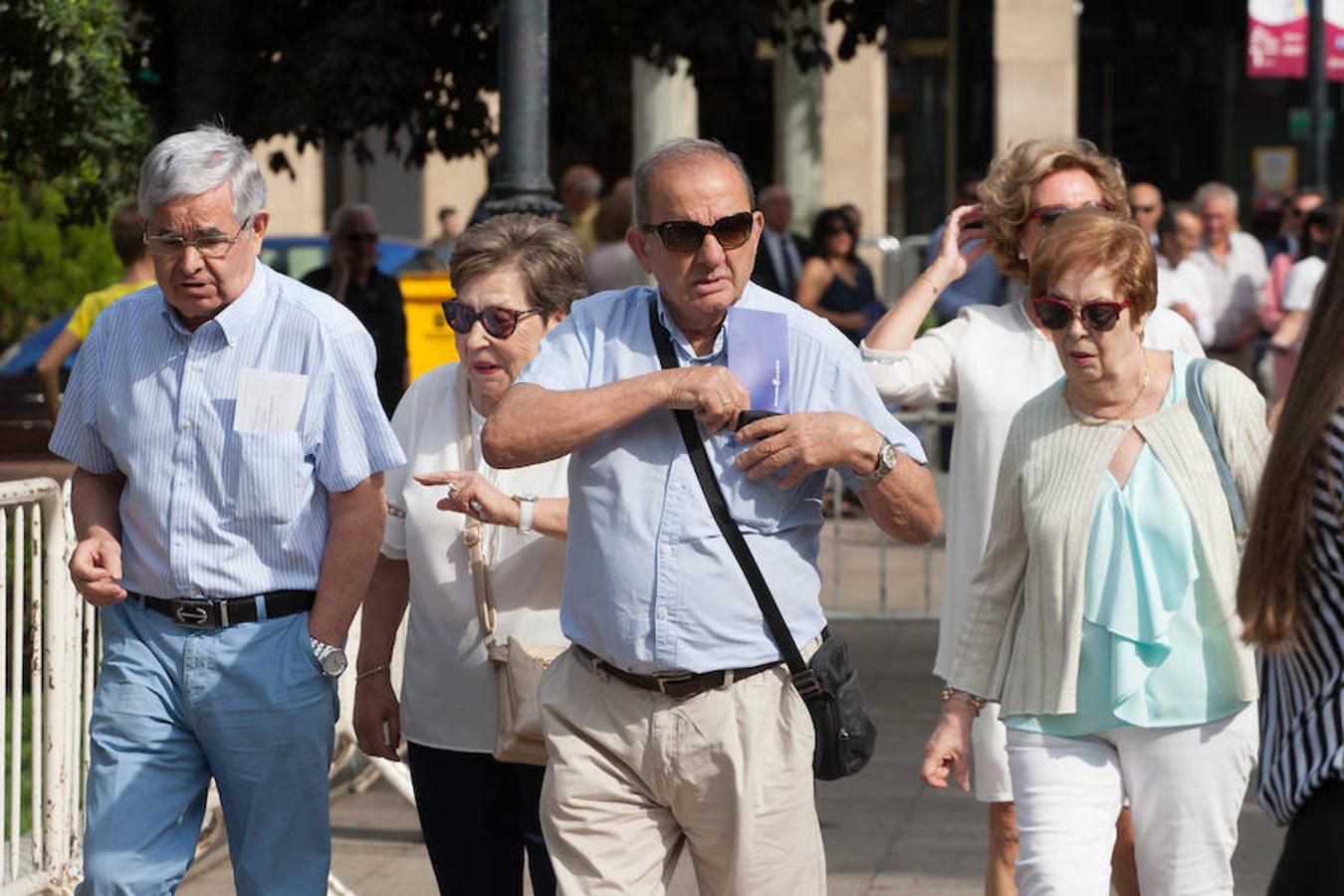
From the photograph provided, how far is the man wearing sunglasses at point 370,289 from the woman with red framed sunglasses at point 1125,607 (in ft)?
23.2

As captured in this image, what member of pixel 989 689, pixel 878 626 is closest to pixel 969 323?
pixel 989 689

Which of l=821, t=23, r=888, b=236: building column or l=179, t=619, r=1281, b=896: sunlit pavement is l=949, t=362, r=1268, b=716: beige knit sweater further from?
l=821, t=23, r=888, b=236: building column

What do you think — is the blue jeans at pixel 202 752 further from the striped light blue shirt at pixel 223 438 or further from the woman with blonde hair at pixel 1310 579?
the woman with blonde hair at pixel 1310 579

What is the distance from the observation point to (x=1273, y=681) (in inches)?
122

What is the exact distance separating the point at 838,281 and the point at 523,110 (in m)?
8.32

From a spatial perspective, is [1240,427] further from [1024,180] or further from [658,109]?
[658,109]

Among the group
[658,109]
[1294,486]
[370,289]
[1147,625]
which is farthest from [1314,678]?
[658,109]

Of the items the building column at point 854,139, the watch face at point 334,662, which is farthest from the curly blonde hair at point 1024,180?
the building column at point 854,139

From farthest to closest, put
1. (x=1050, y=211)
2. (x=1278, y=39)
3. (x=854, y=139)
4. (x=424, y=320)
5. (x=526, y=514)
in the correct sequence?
(x=854, y=139) → (x=1278, y=39) → (x=424, y=320) → (x=1050, y=211) → (x=526, y=514)

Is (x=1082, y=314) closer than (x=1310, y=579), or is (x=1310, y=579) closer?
(x=1310, y=579)

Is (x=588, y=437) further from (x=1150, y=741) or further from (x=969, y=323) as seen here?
(x=969, y=323)

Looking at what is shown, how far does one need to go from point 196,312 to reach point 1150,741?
6.32 feet

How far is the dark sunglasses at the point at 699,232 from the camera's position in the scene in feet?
13.2

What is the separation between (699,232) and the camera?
13.2 ft
